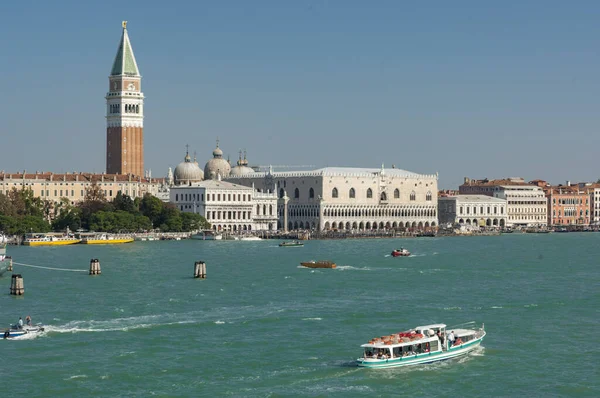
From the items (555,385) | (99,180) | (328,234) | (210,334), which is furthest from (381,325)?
(99,180)

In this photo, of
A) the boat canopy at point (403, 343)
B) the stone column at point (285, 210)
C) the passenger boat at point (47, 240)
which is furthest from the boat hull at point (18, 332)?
the stone column at point (285, 210)

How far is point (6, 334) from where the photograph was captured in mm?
26578

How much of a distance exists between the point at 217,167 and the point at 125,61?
17.5 m

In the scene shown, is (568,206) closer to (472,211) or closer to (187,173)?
(472,211)

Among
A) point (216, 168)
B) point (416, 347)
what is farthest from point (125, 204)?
point (416, 347)

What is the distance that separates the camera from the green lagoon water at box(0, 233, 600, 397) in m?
22.4

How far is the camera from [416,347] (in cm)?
2397

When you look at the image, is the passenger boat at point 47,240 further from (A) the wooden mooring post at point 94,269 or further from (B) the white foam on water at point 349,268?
(B) the white foam on water at point 349,268

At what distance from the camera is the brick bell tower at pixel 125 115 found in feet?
→ 294

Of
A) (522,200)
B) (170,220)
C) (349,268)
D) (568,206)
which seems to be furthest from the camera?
(568,206)

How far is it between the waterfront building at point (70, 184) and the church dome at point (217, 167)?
49.3 feet

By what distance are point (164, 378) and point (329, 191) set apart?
6991 centimetres

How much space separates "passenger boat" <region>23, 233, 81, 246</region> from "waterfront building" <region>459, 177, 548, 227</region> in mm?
48387

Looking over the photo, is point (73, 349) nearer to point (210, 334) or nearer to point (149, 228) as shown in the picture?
point (210, 334)
